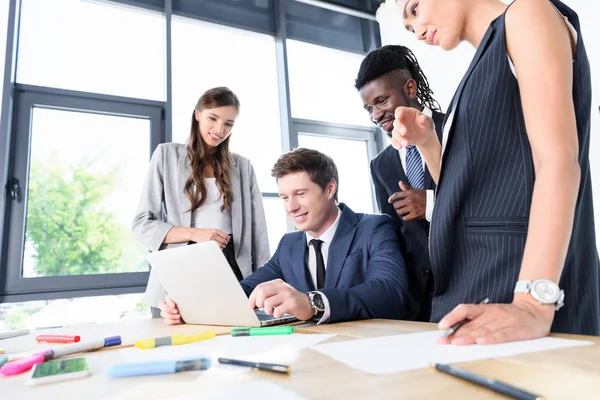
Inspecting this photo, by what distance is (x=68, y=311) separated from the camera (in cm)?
261

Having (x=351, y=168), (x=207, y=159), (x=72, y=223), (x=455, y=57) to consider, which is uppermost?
(x=455, y=57)

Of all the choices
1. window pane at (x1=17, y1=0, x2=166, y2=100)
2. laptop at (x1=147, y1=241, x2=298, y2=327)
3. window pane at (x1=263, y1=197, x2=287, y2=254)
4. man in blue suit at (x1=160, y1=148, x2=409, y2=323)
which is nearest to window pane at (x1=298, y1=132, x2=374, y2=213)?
window pane at (x1=263, y1=197, x2=287, y2=254)

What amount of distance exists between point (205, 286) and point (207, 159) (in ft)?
3.48

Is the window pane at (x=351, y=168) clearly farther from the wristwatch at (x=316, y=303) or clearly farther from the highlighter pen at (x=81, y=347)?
the highlighter pen at (x=81, y=347)

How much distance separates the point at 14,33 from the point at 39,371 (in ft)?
9.25

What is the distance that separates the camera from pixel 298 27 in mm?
3893

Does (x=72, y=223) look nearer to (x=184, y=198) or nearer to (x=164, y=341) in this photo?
(x=184, y=198)

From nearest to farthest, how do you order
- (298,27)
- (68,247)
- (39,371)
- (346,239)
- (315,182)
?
1. (39,371)
2. (346,239)
3. (315,182)
4. (68,247)
5. (298,27)

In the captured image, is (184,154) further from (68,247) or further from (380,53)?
(68,247)

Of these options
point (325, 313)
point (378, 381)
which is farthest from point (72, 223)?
point (378, 381)

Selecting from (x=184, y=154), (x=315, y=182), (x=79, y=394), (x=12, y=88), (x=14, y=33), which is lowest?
(x=79, y=394)

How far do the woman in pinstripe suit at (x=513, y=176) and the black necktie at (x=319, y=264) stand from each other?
550 mm

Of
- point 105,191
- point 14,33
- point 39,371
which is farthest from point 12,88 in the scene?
point 39,371

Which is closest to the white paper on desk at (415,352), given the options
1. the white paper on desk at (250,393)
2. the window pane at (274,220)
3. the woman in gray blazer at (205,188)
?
the white paper on desk at (250,393)
